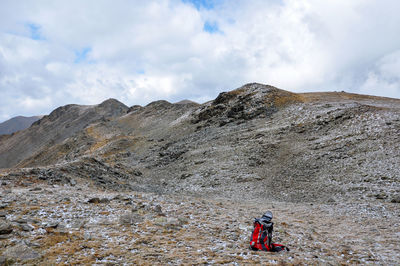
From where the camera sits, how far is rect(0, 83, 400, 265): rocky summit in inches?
310

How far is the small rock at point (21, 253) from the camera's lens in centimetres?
671

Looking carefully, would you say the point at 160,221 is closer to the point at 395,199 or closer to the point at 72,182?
the point at 72,182

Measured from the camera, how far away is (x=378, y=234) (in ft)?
35.7

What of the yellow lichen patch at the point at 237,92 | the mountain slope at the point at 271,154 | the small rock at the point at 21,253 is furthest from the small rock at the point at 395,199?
the yellow lichen patch at the point at 237,92

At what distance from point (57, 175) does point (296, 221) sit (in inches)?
616

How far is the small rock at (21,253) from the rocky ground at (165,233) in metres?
0.02

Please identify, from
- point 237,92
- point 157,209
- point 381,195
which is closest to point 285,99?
point 237,92

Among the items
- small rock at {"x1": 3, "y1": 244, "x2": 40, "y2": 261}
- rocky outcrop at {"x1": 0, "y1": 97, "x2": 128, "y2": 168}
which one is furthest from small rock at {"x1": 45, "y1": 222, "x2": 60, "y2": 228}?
rocky outcrop at {"x1": 0, "y1": 97, "x2": 128, "y2": 168}

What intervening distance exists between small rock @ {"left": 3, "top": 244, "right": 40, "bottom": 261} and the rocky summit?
0.02 metres

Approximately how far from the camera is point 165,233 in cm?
909

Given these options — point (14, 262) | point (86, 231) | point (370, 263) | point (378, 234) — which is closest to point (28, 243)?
point (14, 262)

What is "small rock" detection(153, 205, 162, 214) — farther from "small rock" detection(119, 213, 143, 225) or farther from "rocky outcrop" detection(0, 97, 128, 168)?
"rocky outcrop" detection(0, 97, 128, 168)

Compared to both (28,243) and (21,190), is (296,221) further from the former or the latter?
(21,190)

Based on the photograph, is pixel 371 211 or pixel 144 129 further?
pixel 144 129
